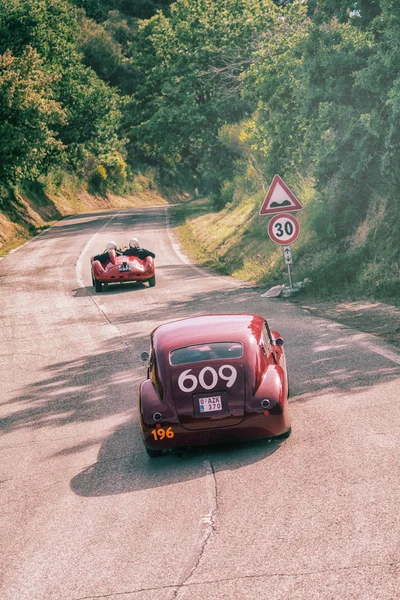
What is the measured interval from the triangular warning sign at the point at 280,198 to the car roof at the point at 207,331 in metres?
9.10

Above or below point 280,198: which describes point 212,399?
below

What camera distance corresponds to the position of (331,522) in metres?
6.00

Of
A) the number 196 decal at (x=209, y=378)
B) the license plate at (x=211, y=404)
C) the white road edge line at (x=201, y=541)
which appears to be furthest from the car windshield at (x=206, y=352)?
the white road edge line at (x=201, y=541)

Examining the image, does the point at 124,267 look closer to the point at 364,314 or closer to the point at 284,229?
the point at 284,229

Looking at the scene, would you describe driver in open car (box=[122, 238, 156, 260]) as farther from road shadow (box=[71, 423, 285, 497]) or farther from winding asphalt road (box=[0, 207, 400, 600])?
road shadow (box=[71, 423, 285, 497])

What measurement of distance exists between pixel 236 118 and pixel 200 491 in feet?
155

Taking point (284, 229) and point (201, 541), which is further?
point (284, 229)

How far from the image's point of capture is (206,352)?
835cm

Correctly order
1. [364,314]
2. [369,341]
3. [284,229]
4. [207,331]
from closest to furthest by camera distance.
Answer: [207,331] < [369,341] < [364,314] < [284,229]

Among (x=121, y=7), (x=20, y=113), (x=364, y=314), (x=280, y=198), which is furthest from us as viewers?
(x=121, y=7)

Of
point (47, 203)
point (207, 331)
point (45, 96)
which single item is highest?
point (45, 96)

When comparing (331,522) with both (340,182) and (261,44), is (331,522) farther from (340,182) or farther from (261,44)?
(261,44)

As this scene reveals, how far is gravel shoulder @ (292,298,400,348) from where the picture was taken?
1335 centimetres

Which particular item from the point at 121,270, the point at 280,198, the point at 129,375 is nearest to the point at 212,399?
the point at 129,375
